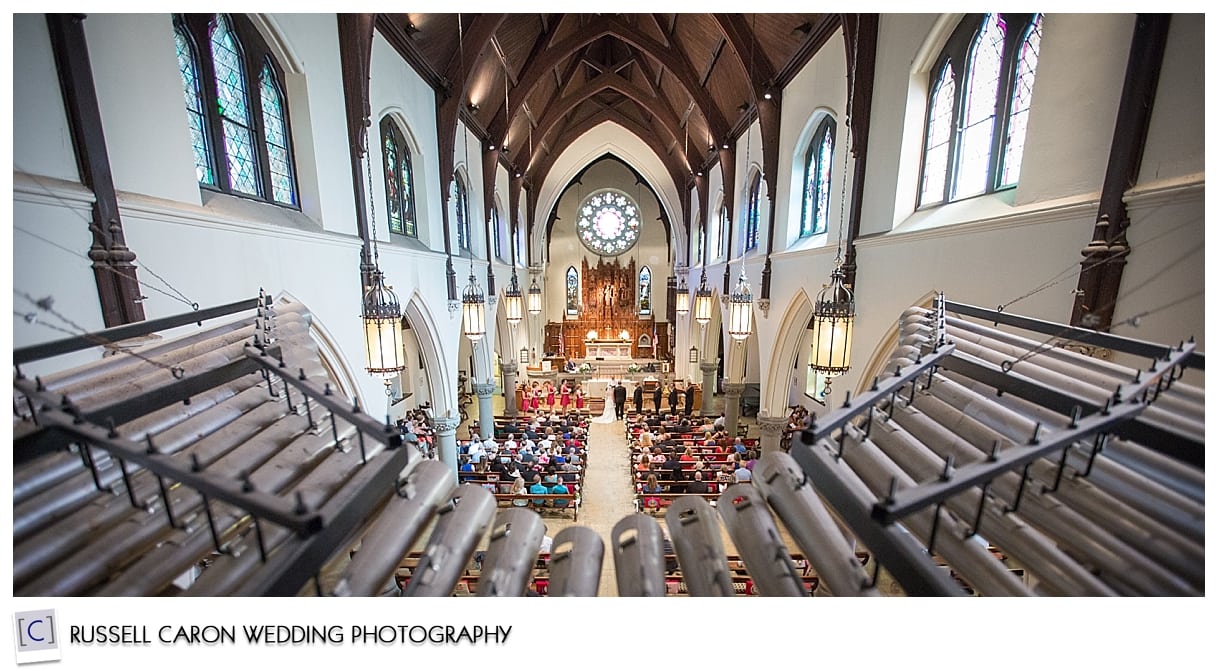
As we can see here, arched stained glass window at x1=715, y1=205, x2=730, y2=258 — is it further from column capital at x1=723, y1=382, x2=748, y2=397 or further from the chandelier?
the chandelier

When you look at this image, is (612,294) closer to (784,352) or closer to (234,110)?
(784,352)

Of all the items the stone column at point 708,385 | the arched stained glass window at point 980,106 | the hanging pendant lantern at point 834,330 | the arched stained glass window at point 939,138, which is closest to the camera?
the hanging pendant lantern at point 834,330

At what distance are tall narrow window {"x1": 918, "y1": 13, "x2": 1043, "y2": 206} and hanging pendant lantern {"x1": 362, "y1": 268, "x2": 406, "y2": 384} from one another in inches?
230

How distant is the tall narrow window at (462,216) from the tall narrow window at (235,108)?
5.04 m

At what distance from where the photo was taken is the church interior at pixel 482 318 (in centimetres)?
159

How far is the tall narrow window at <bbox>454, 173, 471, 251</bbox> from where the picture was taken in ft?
33.3

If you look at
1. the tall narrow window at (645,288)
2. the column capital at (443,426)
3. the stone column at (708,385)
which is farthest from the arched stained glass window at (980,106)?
the tall narrow window at (645,288)

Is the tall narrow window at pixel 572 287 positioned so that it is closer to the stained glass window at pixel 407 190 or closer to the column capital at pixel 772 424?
the column capital at pixel 772 424

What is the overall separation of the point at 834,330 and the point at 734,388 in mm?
8232

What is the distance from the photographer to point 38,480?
61.4 inches

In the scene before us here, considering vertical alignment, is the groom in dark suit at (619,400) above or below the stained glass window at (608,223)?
below

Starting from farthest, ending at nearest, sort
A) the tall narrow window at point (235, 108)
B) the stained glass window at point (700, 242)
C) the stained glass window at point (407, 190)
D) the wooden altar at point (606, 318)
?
the wooden altar at point (606, 318) → the stained glass window at point (700, 242) → the stained glass window at point (407, 190) → the tall narrow window at point (235, 108)

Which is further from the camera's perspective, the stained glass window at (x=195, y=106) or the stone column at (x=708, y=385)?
the stone column at (x=708, y=385)

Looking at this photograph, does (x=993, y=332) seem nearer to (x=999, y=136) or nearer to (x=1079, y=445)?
(x=1079, y=445)
